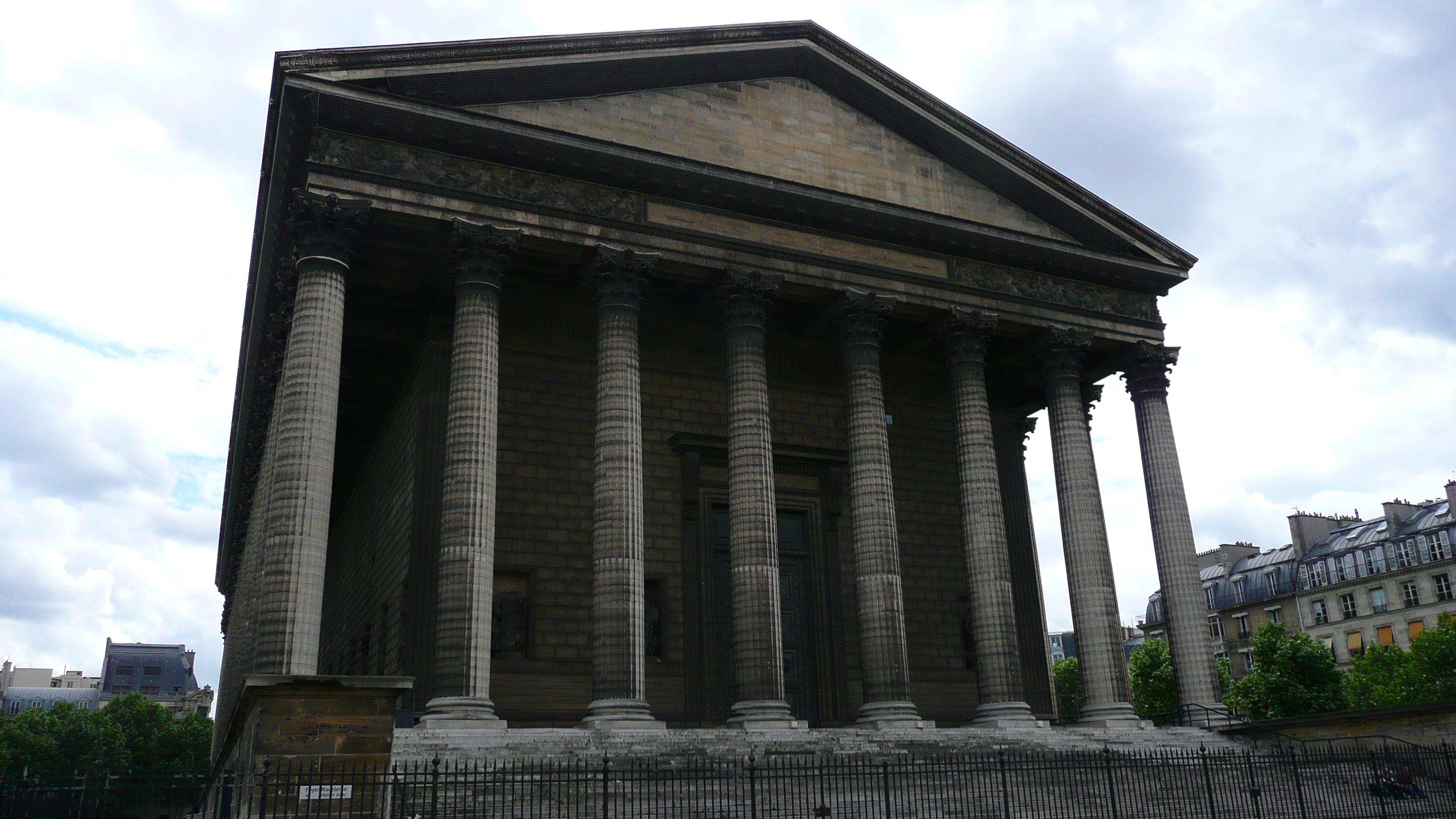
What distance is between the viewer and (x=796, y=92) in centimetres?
2753

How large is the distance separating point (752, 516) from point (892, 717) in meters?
4.86

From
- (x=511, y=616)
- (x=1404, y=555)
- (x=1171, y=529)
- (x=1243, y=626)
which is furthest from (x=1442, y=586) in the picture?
(x=511, y=616)

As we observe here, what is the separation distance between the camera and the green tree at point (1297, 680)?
4716cm

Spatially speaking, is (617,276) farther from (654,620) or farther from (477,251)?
(654,620)

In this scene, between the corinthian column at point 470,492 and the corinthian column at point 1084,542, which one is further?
the corinthian column at point 1084,542

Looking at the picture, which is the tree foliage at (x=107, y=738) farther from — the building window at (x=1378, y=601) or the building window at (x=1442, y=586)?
the building window at (x=1442, y=586)

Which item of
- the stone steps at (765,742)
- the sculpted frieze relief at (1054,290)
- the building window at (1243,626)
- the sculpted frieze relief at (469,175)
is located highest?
the sculpted frieze relief at (469,175)

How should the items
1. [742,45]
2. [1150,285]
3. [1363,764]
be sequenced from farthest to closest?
1. [1150,285]
2. [742,45]
3. [1363,764]

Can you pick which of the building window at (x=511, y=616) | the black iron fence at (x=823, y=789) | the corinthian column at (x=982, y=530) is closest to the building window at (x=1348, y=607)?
the corinthian column at (x=982, y=530)

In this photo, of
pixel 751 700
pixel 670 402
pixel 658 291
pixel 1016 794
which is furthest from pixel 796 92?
pixel 1016 794

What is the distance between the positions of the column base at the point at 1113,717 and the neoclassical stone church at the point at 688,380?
0.10m

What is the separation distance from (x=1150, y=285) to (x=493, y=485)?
59.3 feet

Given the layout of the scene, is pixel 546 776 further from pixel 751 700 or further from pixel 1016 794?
pixel 1016 794

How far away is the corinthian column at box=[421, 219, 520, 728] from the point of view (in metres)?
19.5
